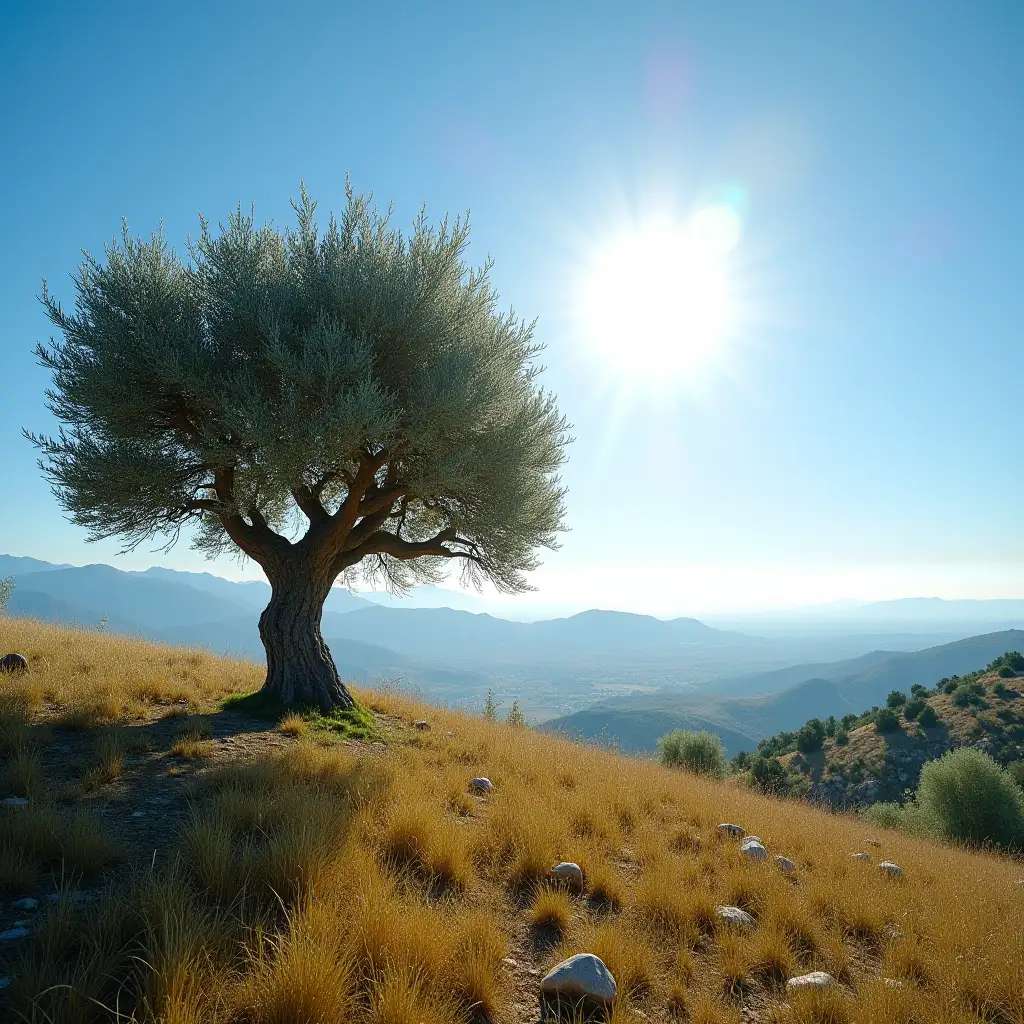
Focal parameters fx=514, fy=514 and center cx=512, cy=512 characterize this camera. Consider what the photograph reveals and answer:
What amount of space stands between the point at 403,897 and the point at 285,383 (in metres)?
8.52

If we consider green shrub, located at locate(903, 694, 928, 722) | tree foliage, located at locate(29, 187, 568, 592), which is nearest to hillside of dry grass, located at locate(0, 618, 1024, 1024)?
tree foliage, located at locate(29, 187, 568, 592)

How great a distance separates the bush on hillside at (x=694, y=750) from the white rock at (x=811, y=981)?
20009 mm

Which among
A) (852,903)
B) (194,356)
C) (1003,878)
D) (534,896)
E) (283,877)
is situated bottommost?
(1003,878)

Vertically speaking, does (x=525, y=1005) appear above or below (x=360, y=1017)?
below

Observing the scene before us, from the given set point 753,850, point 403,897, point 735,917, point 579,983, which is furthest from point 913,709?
point 403,897

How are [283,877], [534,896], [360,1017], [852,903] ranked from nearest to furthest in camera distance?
[360,1017]
[283,877]
[534,896]
[852,903]

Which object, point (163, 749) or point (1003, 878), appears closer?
point (163, 749)

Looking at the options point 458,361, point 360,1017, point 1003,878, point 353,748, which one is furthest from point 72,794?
point 1003,878

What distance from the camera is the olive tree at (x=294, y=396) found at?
31.3 ft

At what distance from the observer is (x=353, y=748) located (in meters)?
9.14

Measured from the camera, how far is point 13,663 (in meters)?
10.5

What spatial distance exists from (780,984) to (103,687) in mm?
11596

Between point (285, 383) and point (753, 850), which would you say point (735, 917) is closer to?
point (753, 850)

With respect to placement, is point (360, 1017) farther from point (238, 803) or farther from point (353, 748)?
point (353, 748)
